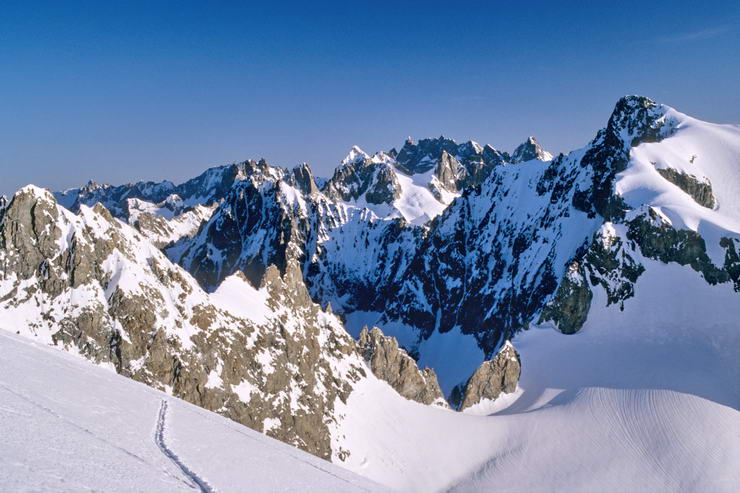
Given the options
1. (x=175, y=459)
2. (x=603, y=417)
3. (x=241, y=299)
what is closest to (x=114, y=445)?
(x=175, y=459)

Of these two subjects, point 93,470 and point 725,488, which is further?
point 725,488

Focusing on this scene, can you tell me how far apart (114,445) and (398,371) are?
8076cm

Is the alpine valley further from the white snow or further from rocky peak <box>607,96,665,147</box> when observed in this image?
rocky peak <box>607,96,665,147</box>

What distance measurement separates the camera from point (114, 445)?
1502 centimetres

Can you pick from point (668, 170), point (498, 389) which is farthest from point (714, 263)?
point (498, 389)

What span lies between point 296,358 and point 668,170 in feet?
351

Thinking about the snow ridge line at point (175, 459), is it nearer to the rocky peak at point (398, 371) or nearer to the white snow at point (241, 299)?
the white snow at point (241, 299)

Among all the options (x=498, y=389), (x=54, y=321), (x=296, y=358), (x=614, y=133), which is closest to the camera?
(x=54, y=321)

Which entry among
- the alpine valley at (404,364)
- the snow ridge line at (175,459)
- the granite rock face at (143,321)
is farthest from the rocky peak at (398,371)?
the snow ridge line at (175,459)

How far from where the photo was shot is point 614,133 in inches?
5536

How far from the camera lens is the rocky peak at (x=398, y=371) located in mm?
91750

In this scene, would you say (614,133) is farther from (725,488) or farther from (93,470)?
(93,470)

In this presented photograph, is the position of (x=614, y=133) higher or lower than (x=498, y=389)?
higher

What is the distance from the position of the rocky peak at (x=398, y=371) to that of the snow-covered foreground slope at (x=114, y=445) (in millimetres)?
69591
